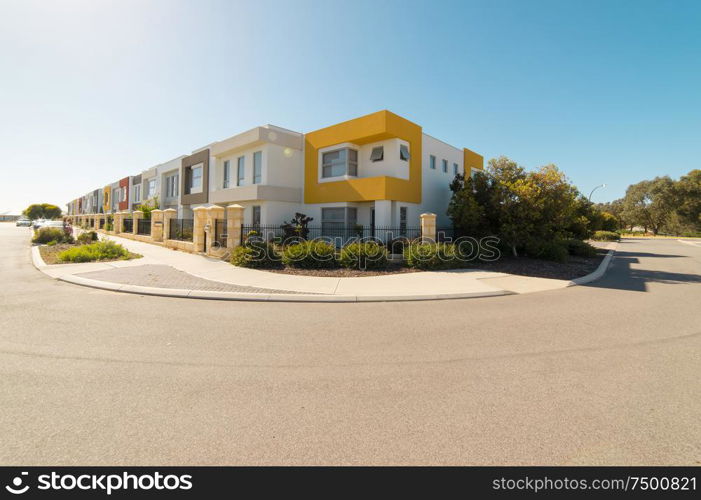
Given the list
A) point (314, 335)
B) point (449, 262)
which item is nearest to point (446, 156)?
point (449, 262)

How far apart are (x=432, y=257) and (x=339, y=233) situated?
21.6ft

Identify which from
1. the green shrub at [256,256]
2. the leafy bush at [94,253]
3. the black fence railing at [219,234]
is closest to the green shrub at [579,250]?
the green shrub at [256,256]

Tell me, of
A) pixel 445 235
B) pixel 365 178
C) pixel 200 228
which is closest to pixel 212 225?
pixel 200 228

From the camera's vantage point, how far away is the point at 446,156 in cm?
2073

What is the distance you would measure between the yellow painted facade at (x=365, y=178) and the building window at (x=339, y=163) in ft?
1.65

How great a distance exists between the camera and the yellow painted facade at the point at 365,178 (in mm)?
15688

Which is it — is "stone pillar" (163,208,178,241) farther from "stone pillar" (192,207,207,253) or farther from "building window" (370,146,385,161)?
"building window" (370,146,385,161)

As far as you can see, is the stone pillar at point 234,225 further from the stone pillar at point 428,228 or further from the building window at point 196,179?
the building window at point 196,179

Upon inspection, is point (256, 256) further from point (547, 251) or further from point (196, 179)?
point (196, 179)

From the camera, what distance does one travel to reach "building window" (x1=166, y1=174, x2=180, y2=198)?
96.8 feet

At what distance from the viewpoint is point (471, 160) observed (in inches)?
919

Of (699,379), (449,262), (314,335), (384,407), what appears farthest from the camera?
(449,262)
